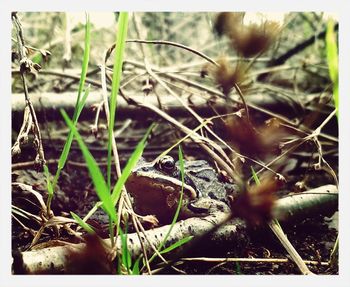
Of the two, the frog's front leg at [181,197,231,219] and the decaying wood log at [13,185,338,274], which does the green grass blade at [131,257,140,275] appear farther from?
the frog's front leg at [181,197,231,219]

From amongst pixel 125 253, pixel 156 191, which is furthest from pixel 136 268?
pixel 156 191

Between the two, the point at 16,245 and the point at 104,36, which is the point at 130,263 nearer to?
the point at 16,245

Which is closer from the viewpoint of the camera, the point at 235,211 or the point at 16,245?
the point at 235,211

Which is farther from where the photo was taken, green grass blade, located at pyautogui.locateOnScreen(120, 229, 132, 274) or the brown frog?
the brown frog

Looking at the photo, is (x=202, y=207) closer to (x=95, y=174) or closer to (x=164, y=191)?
(x=164, y=191)

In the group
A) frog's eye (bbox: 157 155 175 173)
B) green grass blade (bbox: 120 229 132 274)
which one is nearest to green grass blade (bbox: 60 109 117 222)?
green grass blade (bbox: 120 229 132 274)

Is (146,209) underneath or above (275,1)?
underneath
